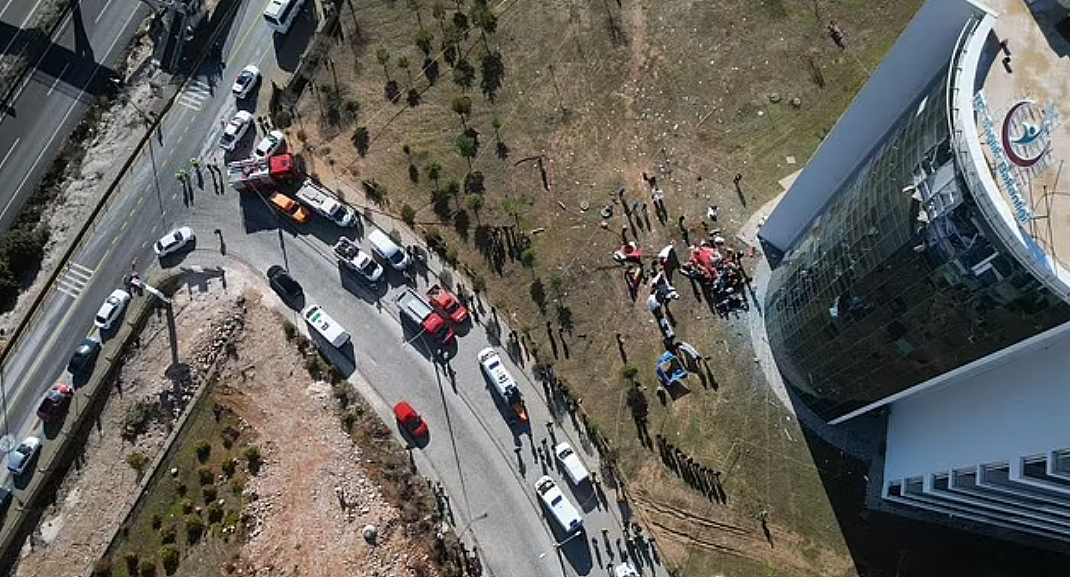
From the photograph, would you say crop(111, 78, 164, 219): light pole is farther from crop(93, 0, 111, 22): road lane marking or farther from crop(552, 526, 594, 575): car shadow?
crop(552, 526, 594, 575): car shadow

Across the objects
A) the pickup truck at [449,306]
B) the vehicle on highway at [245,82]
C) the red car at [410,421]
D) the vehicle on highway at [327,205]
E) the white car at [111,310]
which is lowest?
the red car at [410,421]

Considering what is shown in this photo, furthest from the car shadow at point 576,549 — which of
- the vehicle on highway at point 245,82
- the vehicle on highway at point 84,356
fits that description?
the vehicle on highway at point 245,82

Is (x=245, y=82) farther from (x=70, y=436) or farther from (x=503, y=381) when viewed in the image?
(x=503, y=381)

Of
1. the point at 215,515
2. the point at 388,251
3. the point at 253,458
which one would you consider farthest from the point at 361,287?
the point at 215,515

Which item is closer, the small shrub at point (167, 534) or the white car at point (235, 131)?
the small shrub at point (167, 534)

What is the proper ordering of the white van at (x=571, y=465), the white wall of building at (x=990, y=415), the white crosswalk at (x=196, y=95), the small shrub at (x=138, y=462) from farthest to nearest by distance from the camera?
the white crosswalk at (x=196, y=95) < the small shrub at (x=138, y=462) < the white van at (x=571, y=465) < the white wall of building at (x=990, y=415)

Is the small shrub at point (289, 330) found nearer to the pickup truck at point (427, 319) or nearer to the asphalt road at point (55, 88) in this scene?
the pickup truck at point (427, 319)

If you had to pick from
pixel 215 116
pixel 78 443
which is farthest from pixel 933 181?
pixel 78 443
